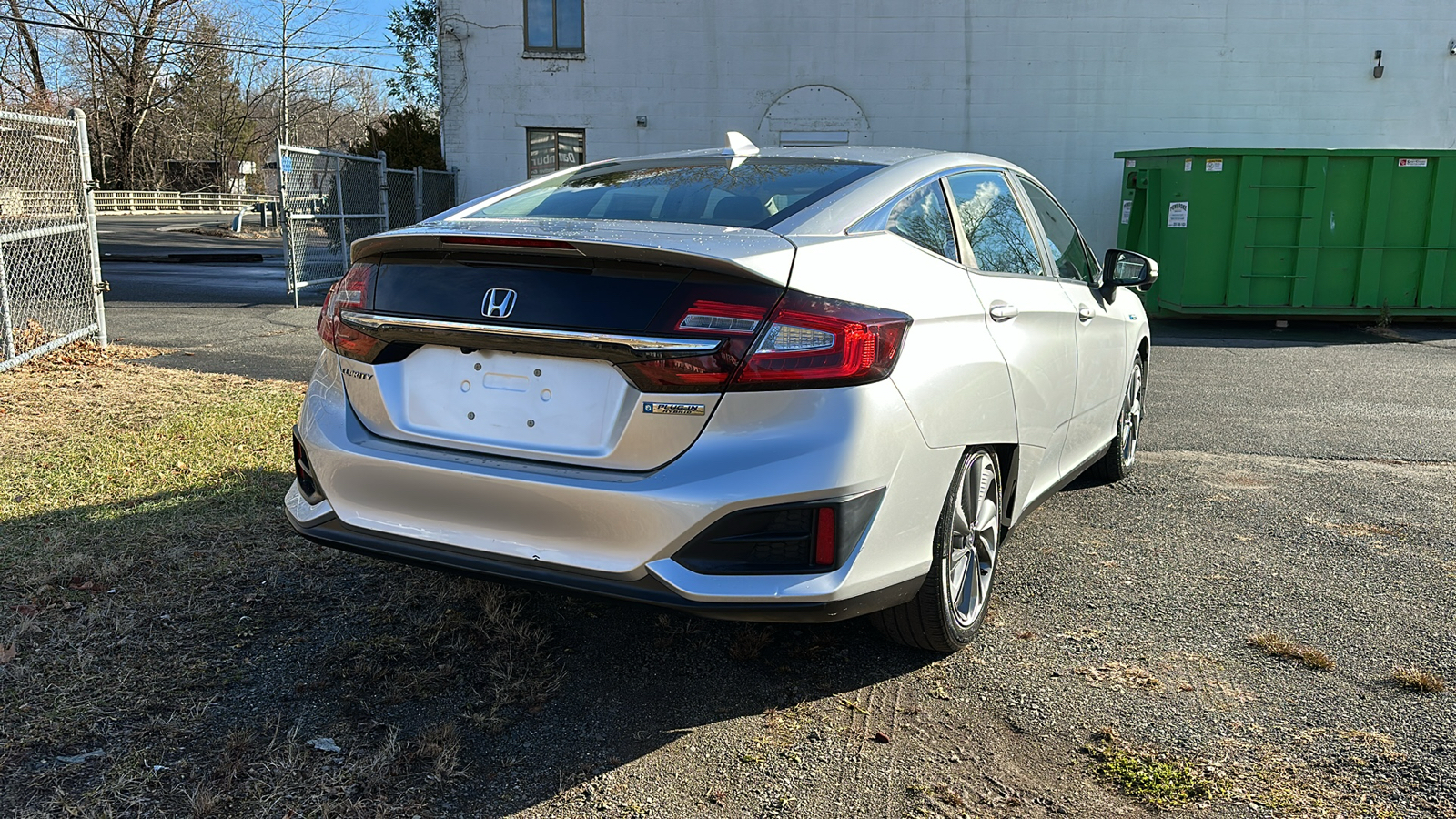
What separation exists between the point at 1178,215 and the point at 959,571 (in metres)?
11.4

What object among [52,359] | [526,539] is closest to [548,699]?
[526,539]

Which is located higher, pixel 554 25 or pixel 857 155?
pixel 554 25

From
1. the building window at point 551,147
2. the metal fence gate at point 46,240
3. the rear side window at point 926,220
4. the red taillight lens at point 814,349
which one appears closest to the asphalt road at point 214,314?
the metal fence gate at point 46,240

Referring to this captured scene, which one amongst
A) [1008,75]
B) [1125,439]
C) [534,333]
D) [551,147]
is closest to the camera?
[534,333]

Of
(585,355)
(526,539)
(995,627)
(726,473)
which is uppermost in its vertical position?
(585,355)

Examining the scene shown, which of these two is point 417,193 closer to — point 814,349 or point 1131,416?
point 1131,416

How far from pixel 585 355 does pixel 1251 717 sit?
2049 millimetres

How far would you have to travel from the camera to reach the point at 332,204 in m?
14.4

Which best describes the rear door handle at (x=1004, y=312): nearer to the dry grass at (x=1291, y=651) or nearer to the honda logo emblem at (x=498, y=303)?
the dry grass at (x=1291, y=651)

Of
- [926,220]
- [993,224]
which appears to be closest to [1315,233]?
[993,224]

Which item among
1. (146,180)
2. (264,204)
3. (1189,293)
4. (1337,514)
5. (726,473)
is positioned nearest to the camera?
(726,473)

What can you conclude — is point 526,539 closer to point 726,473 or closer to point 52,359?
point 726,473

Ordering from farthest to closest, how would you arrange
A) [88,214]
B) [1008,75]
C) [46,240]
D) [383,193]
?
[1008,75], [383,193], [88,214], [46,240]

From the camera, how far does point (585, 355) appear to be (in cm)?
264
